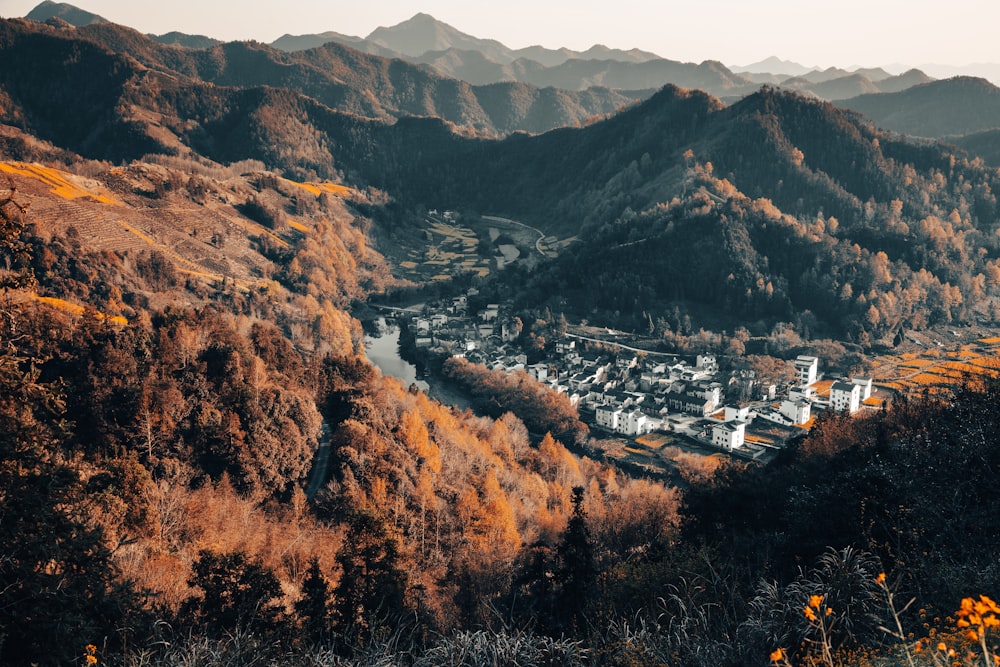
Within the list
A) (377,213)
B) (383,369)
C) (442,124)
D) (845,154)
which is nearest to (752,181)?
(845,154)

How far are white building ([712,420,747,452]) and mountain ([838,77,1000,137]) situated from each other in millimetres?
133077

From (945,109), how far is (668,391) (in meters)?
144

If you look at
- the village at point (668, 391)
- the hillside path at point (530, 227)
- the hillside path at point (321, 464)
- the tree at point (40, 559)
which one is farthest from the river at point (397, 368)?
the hillside path at point (530, 227)

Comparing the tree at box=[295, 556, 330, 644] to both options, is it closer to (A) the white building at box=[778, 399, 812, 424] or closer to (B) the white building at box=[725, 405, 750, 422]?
(B) the white building at box=[725, 405, 750, 422]

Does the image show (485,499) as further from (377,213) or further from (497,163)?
(497,163)

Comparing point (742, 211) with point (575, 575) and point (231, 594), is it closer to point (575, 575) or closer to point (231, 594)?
point (575, 575)

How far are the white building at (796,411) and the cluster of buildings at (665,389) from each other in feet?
0.16

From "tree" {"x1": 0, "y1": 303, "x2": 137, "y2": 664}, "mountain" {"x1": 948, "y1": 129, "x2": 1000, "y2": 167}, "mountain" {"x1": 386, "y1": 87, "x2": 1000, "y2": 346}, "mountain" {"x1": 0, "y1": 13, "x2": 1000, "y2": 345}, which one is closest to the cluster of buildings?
"mountain" {"x1": 386, "y1": 87, "x2": 1000, "y2": 346}

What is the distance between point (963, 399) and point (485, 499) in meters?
12.0

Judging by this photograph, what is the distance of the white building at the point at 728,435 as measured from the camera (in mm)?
31242

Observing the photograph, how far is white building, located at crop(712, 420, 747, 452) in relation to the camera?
3124cm

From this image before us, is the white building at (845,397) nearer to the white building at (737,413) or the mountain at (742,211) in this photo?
the white building at (737,413)

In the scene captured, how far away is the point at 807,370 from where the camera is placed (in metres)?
42.1

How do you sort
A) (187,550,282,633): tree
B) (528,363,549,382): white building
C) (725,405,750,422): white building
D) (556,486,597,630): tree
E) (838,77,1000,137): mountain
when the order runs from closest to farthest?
(187,550,282,633): tree, (556,486,597,630): tree, (725,405,750,422): white building, (528,363,549,382): white building, (838,77,1000,137): mountain
